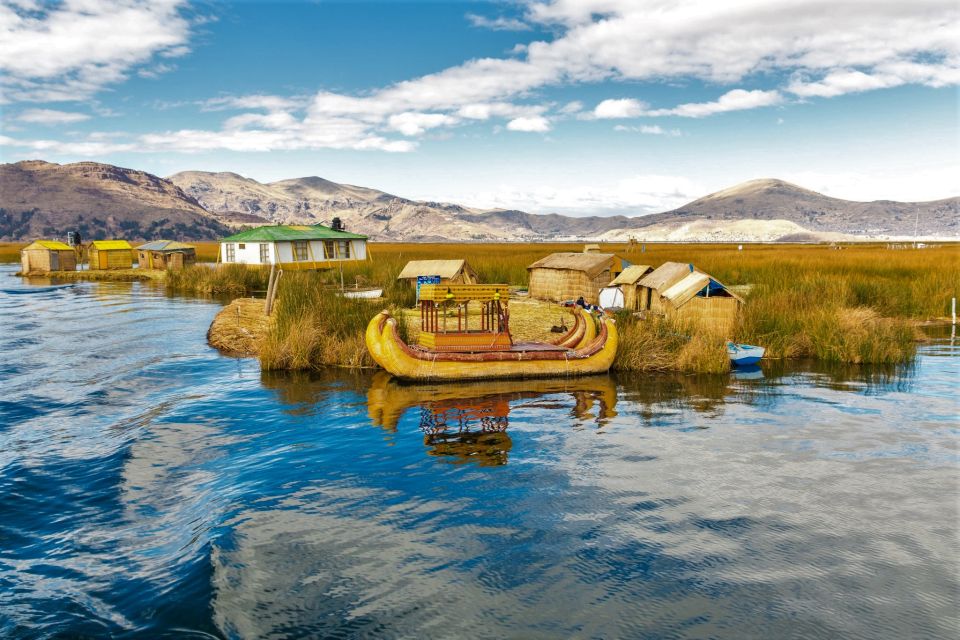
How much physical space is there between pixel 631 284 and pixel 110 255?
51.7 meters

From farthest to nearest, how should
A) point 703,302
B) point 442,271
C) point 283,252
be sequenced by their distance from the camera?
point 283,252 < point 442,271 < point 703,302

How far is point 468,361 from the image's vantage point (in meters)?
16.4

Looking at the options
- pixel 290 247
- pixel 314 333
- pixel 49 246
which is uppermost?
pixel 49 246

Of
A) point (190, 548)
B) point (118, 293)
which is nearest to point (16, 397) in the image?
point (190, 548)

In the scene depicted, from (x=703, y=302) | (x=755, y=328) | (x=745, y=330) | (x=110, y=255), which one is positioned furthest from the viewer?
(x=110, y=255)

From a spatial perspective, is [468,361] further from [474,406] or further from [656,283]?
[656,283]

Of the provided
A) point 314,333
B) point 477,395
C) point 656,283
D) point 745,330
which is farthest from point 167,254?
point 745,330

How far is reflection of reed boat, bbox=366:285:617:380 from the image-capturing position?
16.4m

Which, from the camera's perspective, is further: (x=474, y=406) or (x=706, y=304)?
(x=706, y=304)

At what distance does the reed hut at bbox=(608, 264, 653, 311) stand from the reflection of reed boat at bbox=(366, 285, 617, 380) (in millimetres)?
6847

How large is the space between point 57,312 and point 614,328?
28064 millimetres

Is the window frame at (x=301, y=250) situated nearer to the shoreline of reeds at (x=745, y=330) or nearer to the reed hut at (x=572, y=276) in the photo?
the shoreline of reeds at (x=745, y=330)

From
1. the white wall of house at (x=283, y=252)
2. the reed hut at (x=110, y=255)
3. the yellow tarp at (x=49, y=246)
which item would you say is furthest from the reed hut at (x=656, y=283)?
the yellow tarp at (x=49, y=246)

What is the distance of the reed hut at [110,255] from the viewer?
187ft
